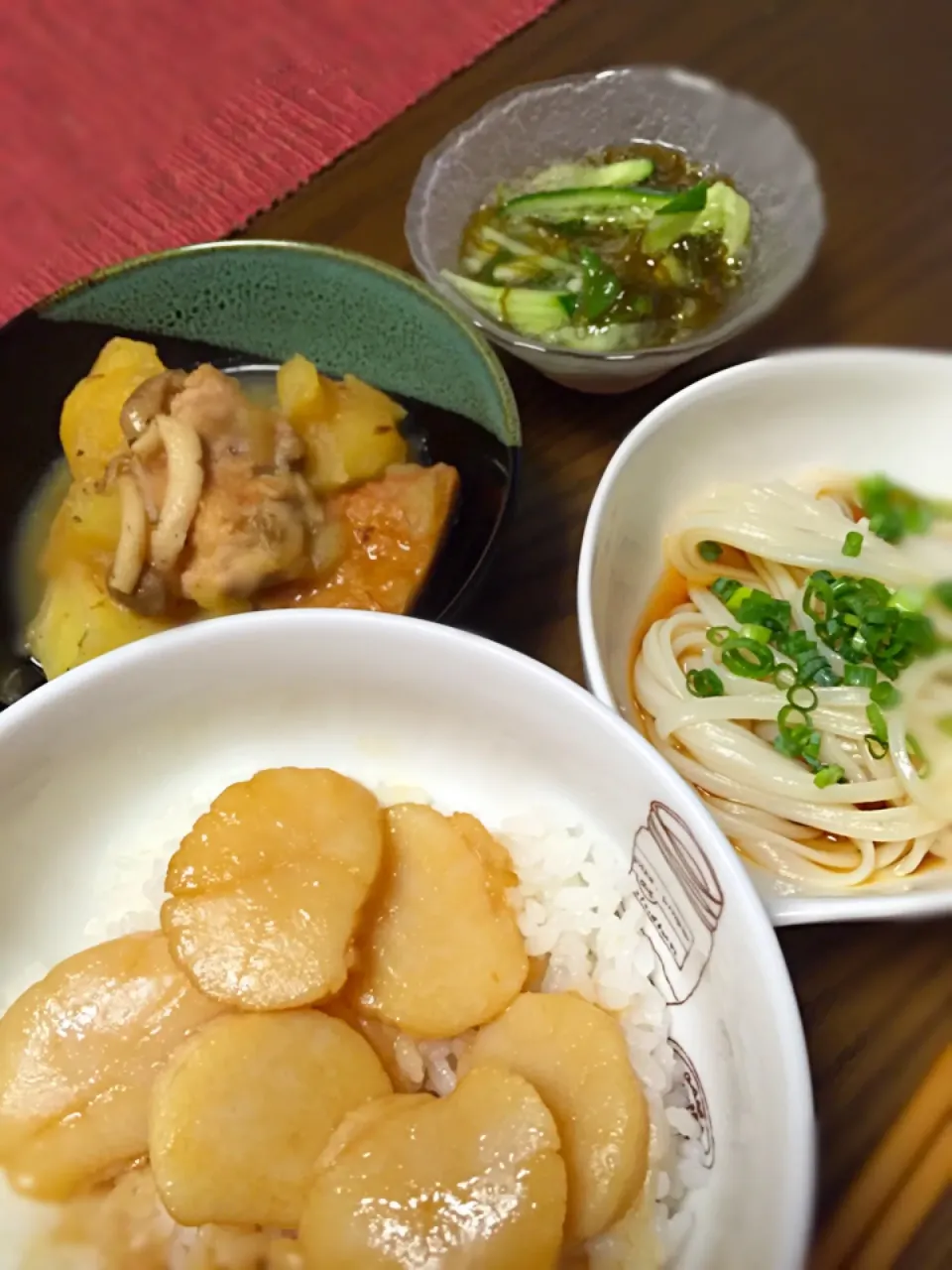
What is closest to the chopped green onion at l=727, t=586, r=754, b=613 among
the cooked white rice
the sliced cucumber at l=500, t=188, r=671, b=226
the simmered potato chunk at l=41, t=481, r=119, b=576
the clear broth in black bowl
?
the clear broth in black bowl

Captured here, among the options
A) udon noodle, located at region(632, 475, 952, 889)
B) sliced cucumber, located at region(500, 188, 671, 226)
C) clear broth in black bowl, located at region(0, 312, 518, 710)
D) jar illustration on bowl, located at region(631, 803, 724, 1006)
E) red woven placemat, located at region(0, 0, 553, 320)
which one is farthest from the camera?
red woven placemat, located at region(0, 0, 553, 320)

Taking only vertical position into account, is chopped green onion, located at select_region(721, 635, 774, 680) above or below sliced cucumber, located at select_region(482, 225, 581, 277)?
below

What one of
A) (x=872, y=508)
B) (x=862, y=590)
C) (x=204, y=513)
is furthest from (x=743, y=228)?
(x=204, y=513)

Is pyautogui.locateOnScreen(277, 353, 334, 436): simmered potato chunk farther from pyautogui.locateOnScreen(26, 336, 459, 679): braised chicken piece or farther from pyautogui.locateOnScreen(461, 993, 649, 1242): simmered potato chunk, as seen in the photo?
pyautogui.locateOnScreen(461, 993, 649, 1242): simmered potato chunk


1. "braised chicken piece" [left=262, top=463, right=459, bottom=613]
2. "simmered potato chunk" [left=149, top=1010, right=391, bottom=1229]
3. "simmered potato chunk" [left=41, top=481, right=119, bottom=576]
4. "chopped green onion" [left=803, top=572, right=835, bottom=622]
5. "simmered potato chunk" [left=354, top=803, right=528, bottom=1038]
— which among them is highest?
"simmered potato chunk" [left=41, top=481, right=119, bottom=576]

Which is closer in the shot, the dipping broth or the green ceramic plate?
the green ceramic plate

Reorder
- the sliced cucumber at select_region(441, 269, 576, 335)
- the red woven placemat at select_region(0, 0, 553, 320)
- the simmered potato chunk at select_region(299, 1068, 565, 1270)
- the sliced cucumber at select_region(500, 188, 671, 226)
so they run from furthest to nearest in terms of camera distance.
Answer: the red woven placemat at select_region(0, 0, 553, 320)
the sliced cucumber at select_region(500, 188, 671, 226)
the sliced cucumber at select_region(441, 269, 576, 335)
the simmered potato chunk at select_region(299, 1068, 565, 1270)

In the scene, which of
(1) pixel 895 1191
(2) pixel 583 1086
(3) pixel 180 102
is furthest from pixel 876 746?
(3) pixel 180 102
